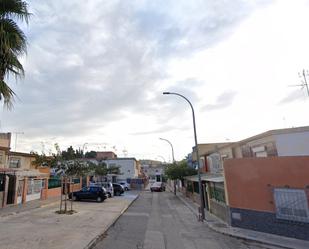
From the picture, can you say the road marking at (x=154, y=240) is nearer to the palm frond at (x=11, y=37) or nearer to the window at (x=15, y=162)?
the palm frond at (x=11, y=37)

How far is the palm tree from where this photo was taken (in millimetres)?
8094

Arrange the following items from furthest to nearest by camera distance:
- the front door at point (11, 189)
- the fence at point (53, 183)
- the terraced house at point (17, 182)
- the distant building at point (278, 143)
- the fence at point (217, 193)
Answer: the fence at point (53, 183)
the front door at point (11, 189)
the terraced house at point (17, 182)
the fence at point (217, 193)
the distant building at point (278, 143)

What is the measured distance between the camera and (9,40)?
26.9 ft

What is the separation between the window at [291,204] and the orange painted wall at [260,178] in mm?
249

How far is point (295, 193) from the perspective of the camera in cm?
Answer: 1225

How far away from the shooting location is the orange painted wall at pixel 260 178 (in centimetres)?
1222

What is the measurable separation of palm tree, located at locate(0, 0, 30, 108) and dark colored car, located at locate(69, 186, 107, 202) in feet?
82.2

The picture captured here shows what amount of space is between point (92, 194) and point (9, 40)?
85.8 ft

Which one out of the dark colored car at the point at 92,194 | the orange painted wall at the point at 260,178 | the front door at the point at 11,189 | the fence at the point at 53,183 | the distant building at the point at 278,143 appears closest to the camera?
the orange painted wall at the point at 260,178

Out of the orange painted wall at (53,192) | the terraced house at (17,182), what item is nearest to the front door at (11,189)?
the terraced house at (17,182)

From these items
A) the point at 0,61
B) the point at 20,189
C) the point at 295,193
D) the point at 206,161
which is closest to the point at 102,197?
the point at 20,189

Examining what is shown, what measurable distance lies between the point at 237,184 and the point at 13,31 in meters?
12.2

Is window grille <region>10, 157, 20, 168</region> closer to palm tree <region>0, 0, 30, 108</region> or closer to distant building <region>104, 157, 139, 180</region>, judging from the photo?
palm tree <region>0, 0, 30, 108</region>

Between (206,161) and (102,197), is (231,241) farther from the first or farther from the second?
(206,161)
